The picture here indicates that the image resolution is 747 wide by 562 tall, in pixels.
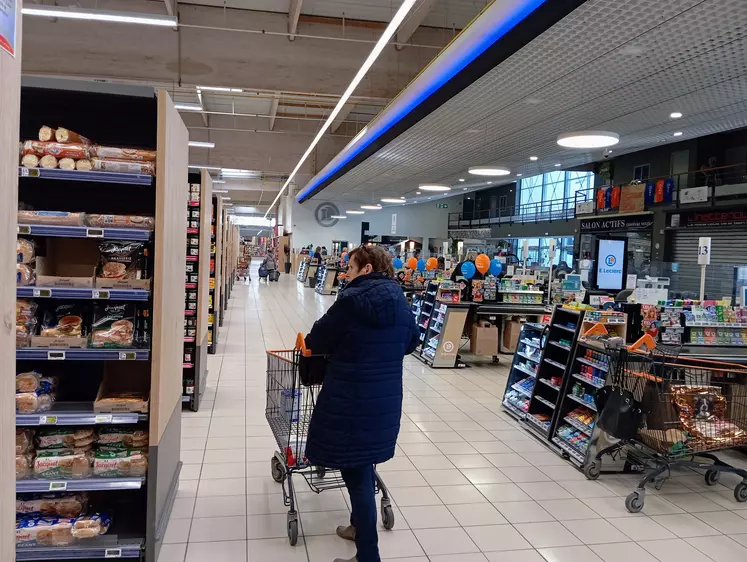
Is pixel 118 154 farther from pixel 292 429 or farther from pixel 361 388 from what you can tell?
pixel 292 429

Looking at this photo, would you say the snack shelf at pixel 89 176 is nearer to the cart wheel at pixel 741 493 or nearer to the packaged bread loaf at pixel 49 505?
the packaged bread loaf at pixel 49 505

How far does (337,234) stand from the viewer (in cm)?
2945

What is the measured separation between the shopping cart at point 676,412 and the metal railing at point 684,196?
12.3 m

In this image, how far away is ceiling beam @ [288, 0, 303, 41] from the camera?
347 inches

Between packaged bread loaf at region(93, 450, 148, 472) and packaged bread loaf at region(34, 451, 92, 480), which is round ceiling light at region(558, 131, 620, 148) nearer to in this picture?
packaged bread loaf at region(93, 450, 148, 472)

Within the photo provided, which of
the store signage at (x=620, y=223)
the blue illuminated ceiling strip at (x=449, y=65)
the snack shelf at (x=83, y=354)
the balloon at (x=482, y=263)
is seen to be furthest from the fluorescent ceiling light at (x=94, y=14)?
the store signage at (x=620, y=223)

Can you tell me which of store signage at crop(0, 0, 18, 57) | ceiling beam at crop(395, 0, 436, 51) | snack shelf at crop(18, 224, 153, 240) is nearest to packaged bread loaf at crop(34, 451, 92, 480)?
snack shelf at crop(18, 224, 153, 240)

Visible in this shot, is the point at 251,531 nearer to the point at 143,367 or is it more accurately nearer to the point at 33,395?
the point at 143,367

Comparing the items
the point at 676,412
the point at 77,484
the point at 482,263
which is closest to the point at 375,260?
the point at 77,484

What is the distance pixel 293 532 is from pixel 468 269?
5.84m

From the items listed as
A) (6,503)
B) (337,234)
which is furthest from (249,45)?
(337,234)

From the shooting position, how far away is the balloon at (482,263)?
8.48 meters

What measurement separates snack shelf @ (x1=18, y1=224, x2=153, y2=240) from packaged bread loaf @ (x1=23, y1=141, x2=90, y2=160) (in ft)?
1.20

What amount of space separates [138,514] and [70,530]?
0.38 m
